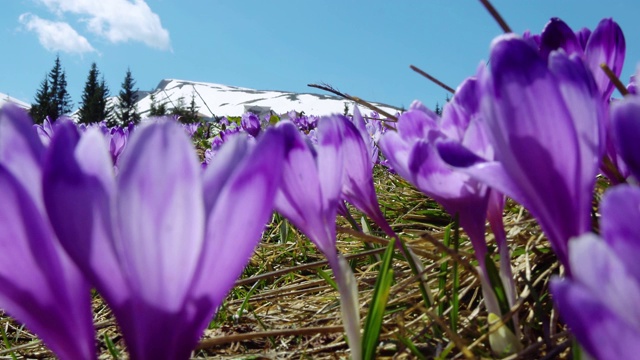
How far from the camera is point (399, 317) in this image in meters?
0.86

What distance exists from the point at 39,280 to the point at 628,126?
0.42m

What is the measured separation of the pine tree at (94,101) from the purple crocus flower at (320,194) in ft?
176

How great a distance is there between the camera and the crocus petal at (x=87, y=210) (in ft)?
1.39

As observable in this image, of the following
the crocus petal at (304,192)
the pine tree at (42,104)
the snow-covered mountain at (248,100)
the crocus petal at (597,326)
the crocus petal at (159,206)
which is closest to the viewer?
the crocus petal at (597,326)

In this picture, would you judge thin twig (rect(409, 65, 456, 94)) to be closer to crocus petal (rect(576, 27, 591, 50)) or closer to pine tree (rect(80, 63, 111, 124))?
crocus petal (rect(576, 27, 591, 50))

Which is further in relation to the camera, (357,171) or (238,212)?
(357,171)

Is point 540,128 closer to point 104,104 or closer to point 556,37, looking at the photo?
point 556,37

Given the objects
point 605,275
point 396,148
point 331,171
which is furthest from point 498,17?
point 605,275

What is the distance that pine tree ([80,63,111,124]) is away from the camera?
52406 millimetres

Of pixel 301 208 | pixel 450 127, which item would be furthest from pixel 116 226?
pixel 450 127

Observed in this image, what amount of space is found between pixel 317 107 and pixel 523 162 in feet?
298

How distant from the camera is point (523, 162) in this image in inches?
19.3

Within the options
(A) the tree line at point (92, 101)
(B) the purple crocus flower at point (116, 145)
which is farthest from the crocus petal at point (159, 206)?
(A) the tree line at point (92, 101)

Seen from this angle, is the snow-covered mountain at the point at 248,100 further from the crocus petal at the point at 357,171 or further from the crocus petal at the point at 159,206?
the crocus petal at the point at 159,206
